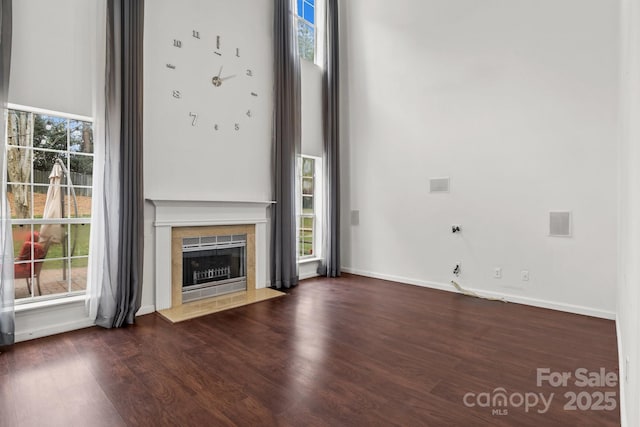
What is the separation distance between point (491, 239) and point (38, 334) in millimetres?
4849

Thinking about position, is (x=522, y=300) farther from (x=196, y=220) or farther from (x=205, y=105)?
(x=205, y=105)

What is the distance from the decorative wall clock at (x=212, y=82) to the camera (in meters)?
3.74

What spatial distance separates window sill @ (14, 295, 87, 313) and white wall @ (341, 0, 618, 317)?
380 cm

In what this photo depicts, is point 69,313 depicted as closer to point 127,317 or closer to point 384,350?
point 127,317

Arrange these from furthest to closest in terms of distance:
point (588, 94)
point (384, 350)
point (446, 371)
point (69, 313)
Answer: point (588, 94)
point (69, 313)
point (384, 350)
point (446, 371)

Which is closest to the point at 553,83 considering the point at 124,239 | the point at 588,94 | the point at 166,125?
the point at 588,94

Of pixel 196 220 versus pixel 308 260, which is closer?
pixel 196 220

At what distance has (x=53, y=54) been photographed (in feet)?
9.47

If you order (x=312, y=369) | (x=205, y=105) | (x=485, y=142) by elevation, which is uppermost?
(x=205, y=105)

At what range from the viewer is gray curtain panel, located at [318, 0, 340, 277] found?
5363 mm

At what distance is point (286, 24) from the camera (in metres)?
4.64

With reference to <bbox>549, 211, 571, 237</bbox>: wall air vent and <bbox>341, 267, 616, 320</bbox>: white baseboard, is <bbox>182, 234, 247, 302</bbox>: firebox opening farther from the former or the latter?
<bbox>549, 211, 571, 237</bbox>: wall air vent

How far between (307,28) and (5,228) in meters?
4.87

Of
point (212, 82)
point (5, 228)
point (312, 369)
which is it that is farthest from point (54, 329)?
point (212, 82)
